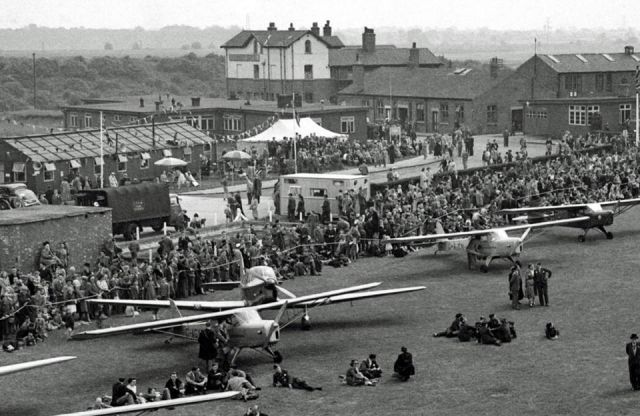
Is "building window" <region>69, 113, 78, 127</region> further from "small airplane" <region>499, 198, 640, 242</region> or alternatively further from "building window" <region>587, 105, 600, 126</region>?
"small airplane" <region>499, 198, 640, 242</region>

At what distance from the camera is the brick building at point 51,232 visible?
41.0m

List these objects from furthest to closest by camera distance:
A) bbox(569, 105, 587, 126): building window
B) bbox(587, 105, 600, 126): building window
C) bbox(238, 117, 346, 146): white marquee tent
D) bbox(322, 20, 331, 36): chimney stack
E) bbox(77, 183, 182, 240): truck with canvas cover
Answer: bbox(322, 20, 331, 36): chimney stack → bbox(569, 105, 587, 126): building window → bbox(587, 105, 600, 126): building window → bbox(238, 117, 346, 146): white marquee tent → bbox(77, 183, 182, 240): truck with canvas cover

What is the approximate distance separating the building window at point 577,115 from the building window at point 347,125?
15.6 m

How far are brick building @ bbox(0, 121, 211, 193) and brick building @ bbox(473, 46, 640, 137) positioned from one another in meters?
29.3

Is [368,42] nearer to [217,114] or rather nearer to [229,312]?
[217,114]

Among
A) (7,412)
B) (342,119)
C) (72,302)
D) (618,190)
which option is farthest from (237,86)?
(7,412)

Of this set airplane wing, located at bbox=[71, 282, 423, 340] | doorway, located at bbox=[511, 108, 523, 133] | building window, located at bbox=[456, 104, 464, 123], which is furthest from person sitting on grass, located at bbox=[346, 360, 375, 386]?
building window, located at bbox=[456, 104, 464, 123]

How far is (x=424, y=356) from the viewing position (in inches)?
1286

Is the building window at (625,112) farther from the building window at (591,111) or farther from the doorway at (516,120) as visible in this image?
the doorway at (516,120)

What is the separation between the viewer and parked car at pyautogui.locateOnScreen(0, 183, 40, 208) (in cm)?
5144

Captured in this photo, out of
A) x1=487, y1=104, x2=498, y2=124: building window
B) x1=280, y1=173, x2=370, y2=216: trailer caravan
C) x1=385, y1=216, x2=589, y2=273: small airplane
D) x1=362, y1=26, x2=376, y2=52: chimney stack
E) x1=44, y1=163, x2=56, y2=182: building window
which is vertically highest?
x1=362, y1=26, x2=376, y2=52: chimney stack

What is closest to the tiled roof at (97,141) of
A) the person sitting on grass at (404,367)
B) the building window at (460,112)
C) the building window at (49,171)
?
the building window at (49,171)

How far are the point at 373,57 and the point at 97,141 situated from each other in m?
51.3

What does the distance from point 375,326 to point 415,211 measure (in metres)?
14.9
